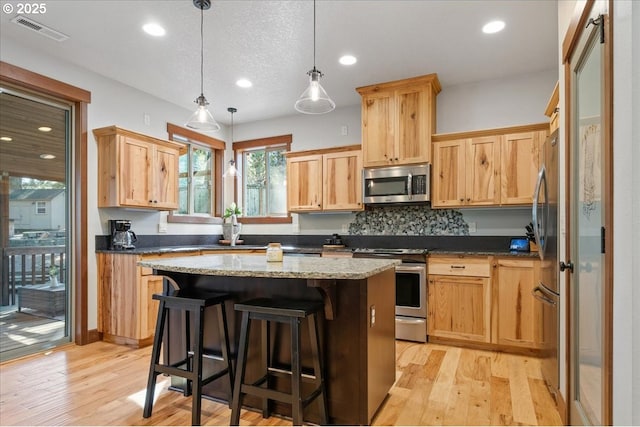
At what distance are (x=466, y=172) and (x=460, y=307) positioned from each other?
1.37 meters

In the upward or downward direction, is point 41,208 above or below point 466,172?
below

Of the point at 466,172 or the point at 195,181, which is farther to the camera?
the point at 195,181

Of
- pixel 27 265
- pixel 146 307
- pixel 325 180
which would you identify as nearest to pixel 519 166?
pixel 325 180

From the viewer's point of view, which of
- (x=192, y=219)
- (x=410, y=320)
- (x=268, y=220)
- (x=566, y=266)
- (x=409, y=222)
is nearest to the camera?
(x=566, y=266)

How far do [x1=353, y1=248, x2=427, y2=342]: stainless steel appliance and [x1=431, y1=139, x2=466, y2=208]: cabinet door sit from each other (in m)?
0.64

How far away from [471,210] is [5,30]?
15.2 feet

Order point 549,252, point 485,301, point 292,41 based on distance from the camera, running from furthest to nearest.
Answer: point 485,301
point 292,41
point 549,252

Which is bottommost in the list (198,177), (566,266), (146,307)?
(146,307)

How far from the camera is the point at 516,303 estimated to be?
11.0 feet

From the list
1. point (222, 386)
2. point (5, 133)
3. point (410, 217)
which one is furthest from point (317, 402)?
point (5, 133)

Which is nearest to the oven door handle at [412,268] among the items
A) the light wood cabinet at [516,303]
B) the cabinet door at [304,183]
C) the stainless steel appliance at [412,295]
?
the stainless steel appliance at [412,295]

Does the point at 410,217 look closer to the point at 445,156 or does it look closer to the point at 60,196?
the point at 445,156

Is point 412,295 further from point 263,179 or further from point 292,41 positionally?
point 263,179
